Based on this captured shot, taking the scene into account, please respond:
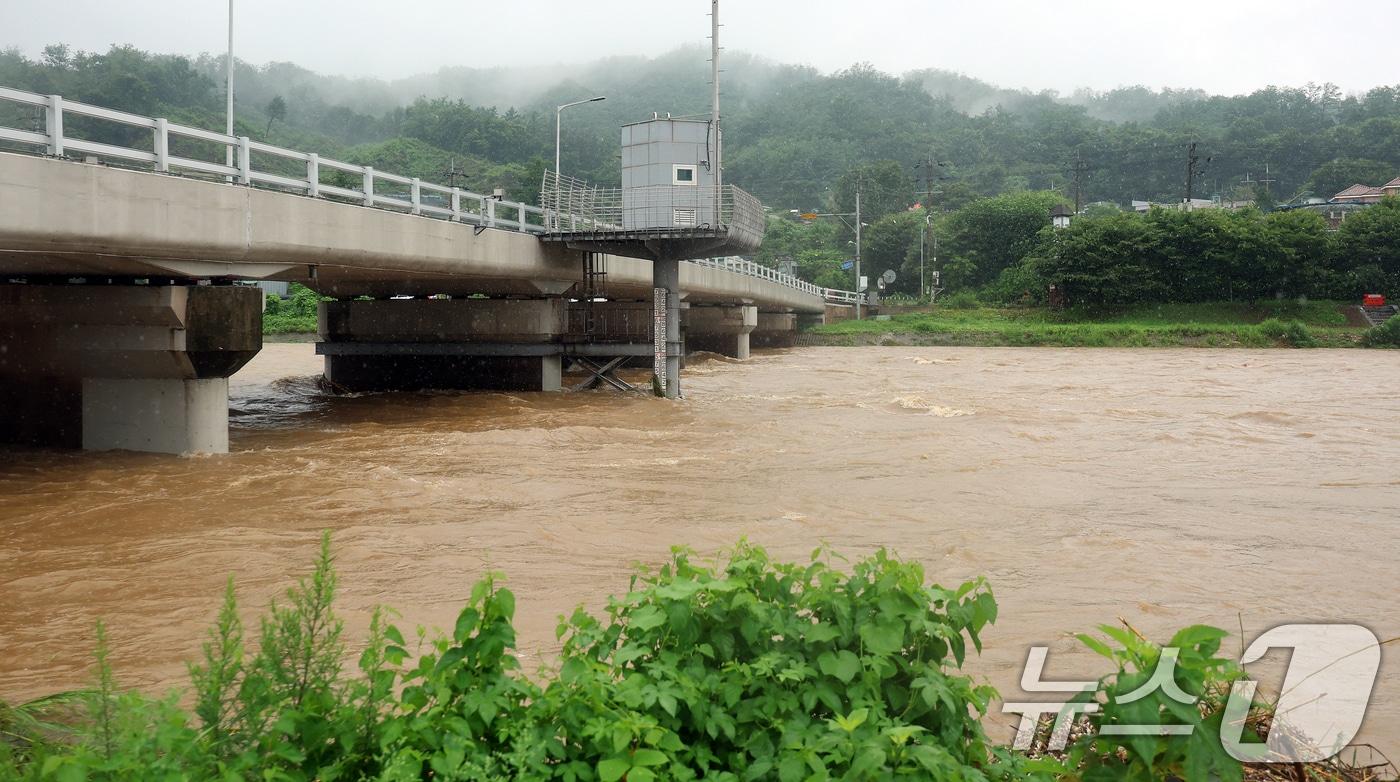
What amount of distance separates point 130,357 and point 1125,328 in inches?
2160

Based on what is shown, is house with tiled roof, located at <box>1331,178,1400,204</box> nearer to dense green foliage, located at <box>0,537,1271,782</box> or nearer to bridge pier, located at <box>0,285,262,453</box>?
bridge pier, located at <box>0,285,262,453</box>

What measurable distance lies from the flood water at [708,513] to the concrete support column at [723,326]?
1012 inches

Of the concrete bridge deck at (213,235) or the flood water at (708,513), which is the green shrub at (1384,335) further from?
the concrete bridge deck at (213,235)

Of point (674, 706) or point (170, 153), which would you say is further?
point (170, 153)

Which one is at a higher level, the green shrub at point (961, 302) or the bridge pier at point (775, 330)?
the green shrub at point (961, 302)

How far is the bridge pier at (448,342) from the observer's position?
1079 inches

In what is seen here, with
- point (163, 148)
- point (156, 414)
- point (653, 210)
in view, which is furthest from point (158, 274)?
point (653, 210)

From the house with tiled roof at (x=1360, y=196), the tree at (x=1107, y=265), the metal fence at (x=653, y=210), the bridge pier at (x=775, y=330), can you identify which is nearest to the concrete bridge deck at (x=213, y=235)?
the metal fence at (x=653, y=210)

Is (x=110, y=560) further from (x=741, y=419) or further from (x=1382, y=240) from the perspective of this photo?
(x=1382, y=240)

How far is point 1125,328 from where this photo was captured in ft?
196

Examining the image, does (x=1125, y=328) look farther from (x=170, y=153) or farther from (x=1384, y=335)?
(x=170, y=153)

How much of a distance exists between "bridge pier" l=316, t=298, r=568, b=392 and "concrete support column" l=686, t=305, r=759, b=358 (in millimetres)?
20126

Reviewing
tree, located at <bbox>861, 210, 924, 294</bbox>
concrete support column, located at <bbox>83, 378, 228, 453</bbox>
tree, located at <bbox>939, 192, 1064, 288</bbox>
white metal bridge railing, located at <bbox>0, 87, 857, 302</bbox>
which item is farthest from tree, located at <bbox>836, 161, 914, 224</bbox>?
concrete support column, located at <bbox>83, 378, 228, 453</bbox>

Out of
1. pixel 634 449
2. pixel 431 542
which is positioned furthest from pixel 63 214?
pixel 634 449
